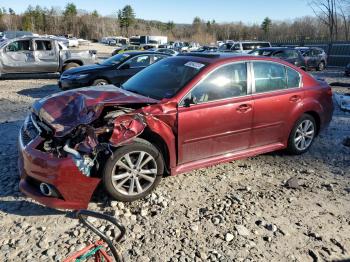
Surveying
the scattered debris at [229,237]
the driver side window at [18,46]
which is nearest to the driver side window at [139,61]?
the driver side window at [18,46]

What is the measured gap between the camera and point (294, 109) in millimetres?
5055

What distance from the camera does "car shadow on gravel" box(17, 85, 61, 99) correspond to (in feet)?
33.9

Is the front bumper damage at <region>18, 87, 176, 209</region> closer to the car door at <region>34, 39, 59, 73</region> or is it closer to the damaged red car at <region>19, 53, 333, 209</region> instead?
the damaged red car at <region>19, 53, 333, 209</region>

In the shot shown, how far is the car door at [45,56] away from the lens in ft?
45.0

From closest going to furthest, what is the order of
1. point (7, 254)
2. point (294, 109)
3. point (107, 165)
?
1. point (7, 254)
2. point (107, 165)
3. point (294, 109)

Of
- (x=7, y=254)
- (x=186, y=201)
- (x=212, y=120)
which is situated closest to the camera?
(x=7, y=254)

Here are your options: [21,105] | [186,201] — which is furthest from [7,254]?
[21,105]

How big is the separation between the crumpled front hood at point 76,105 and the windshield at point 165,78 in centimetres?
28

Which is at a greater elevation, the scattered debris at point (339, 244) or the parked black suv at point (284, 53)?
the parked black suv at point (284, 53)

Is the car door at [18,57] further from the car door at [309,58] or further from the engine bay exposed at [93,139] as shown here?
the car door at [309,58]

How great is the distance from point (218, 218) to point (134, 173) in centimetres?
102

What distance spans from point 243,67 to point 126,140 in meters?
2.03

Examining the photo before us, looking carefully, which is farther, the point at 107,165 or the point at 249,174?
the point at 249,174

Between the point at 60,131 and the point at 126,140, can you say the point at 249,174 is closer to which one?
the point at 126,140
